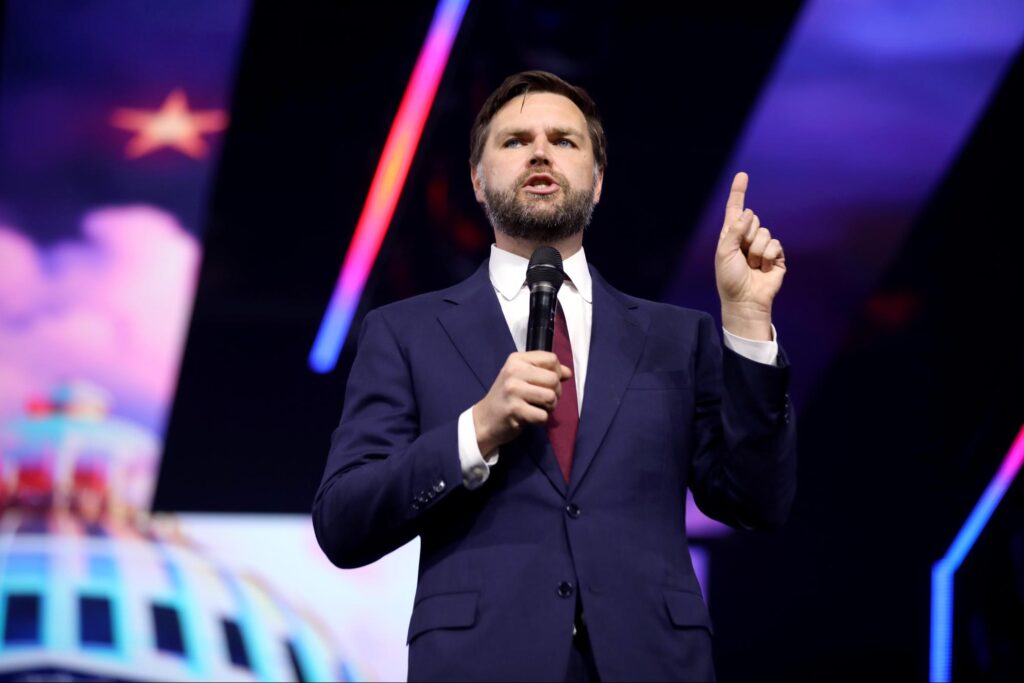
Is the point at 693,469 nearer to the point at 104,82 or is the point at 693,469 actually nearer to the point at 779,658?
the point at 779,658

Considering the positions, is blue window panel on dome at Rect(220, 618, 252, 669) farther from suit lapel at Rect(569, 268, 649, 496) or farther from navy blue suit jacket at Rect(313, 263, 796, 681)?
suit lapel at Rect(569, 268, 649, 496)

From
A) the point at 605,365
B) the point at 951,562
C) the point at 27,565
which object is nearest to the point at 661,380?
the point at 605,365

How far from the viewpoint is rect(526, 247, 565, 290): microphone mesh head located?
60.4 inches

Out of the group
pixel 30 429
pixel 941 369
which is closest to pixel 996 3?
pixel 941 369

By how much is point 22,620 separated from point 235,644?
0.58 m

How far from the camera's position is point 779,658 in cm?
355

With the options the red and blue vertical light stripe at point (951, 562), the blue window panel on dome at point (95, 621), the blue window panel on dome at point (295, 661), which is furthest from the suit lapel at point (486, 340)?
the red and blue vertical light stripe at point (951, 562)

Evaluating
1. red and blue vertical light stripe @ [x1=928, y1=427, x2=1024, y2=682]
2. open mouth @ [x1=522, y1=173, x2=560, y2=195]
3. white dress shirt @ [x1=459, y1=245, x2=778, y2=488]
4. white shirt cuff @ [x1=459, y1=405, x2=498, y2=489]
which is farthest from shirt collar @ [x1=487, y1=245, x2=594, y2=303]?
red and blue vertical light stripe @ [x1=928, y1=427, x2=1024, y2=682]

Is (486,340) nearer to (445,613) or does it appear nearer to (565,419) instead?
(565,419)

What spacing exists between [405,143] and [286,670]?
5.30 ft

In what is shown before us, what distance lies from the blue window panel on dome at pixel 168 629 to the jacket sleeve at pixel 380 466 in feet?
5.64

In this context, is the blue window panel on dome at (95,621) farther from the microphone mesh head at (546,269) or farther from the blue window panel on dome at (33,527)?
the microphone mesh head at (546,269)

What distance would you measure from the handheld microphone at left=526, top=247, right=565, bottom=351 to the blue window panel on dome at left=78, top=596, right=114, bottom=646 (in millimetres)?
2059

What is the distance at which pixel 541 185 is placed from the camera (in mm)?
1773
